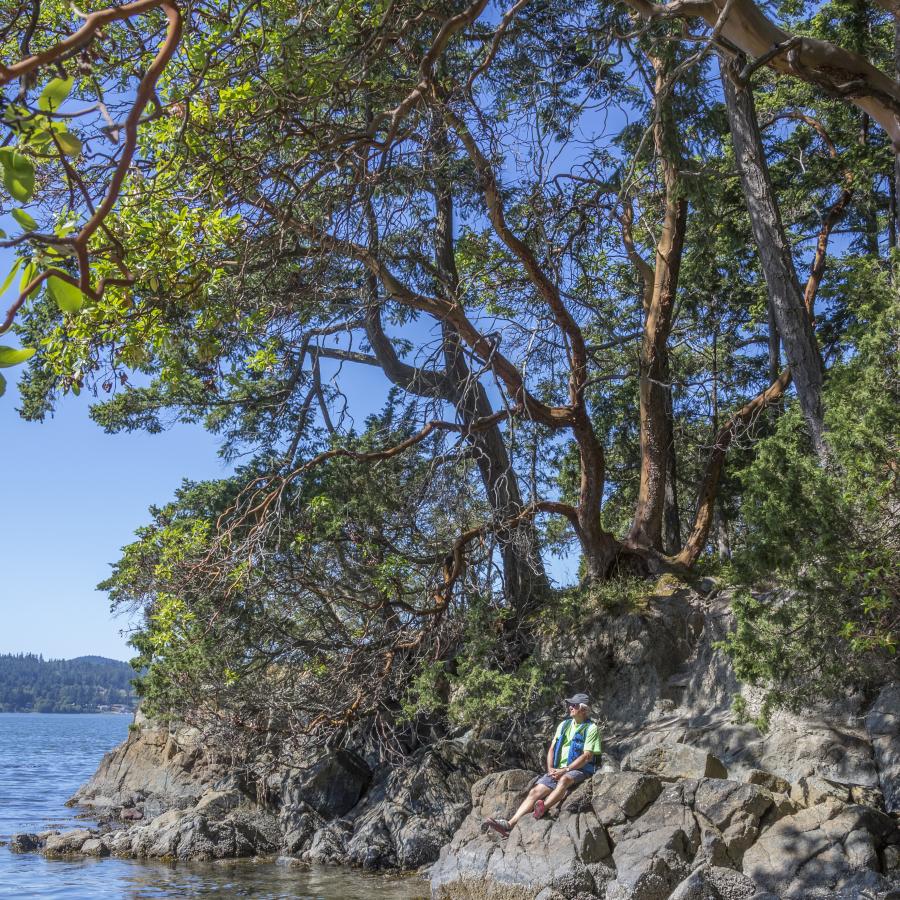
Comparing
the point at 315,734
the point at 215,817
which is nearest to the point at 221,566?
the point at 315,734

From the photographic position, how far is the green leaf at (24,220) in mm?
1893

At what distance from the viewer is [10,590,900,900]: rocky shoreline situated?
27.9ft

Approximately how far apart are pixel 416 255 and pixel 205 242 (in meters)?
5.51

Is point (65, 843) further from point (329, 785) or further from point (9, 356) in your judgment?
point (9, 356)

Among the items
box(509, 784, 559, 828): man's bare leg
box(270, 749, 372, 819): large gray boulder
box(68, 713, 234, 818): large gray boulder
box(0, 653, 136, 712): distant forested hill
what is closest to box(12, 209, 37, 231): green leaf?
box(509, 784, 559, 828): man's bare leg

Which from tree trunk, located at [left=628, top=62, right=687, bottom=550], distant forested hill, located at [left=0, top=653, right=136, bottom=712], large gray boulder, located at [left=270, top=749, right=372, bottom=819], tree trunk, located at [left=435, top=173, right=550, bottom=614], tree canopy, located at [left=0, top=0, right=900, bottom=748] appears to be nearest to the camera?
tree canopy, located at [left=0, top=0, right=900, bottom=748]

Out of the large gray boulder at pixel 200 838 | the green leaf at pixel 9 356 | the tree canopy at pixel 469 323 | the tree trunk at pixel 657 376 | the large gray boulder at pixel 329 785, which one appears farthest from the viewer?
the large gray boulder at pixel 329 785

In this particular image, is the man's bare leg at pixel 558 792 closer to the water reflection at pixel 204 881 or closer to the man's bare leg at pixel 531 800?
the man's bare leg at pixel 531 800

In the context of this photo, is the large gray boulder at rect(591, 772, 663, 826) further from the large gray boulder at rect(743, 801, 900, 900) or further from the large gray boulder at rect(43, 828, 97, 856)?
the large gray boulder at rect(43, 828, 97, 856)

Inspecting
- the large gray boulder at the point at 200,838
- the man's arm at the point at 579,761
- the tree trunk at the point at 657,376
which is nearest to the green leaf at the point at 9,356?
the man's arm at the point at 579,761

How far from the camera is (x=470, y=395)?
14531 millimetres

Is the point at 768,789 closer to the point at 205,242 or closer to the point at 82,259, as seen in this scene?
the point at 205,242

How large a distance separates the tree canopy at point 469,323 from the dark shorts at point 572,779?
2475 mm

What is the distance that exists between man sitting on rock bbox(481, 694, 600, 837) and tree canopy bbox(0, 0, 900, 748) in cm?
224
